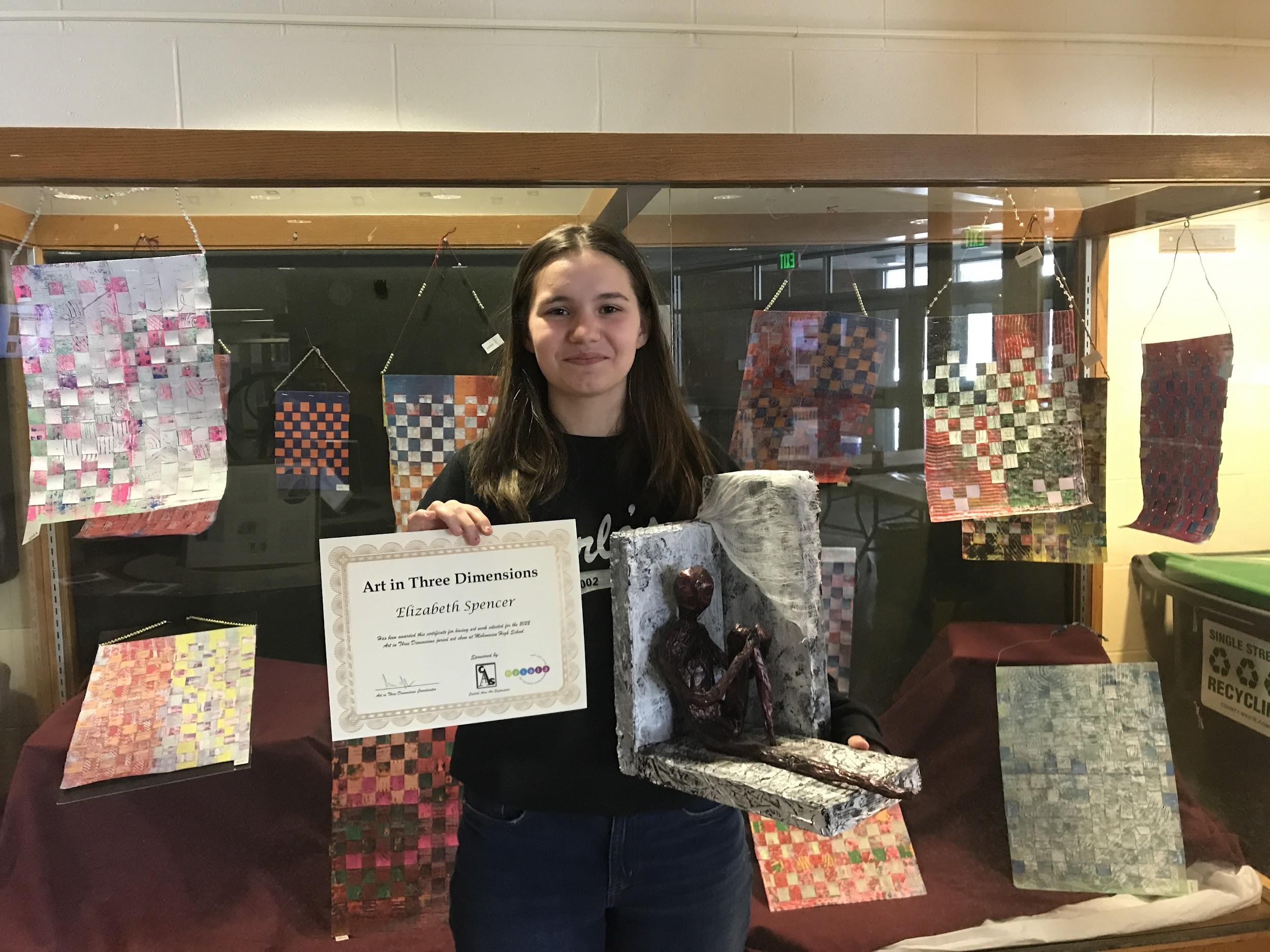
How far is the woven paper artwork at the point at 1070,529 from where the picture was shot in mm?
1687

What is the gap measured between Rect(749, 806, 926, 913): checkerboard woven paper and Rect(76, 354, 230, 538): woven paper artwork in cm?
116

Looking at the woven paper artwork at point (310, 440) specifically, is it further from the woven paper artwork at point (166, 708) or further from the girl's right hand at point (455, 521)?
the girl's right hand at point (455, 521)

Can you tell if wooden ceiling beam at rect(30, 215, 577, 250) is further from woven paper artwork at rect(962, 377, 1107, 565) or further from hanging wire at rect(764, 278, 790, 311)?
woven paper artwork at rect(962, 377, 1107, 565)

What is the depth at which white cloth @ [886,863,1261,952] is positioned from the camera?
5.46 feet

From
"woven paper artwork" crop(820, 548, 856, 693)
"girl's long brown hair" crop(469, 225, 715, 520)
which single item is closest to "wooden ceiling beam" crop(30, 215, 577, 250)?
"girl's long brown hair" crop(469, 225, 715, 520)

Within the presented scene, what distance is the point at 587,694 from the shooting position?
117 cm

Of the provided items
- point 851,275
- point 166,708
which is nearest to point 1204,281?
point 851,275

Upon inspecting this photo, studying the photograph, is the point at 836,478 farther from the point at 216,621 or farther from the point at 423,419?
the point at 216,621

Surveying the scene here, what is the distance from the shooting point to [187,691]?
1.49m

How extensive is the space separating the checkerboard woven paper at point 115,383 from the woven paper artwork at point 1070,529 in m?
1.45

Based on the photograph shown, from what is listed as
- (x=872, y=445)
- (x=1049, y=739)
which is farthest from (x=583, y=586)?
(x=1049, y=739)

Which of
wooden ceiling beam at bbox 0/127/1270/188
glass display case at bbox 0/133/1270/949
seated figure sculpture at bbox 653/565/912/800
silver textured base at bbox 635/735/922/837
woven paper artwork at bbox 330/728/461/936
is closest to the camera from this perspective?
silver textured base at bbox 635/735/922/837

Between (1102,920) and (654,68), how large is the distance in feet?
6.39
